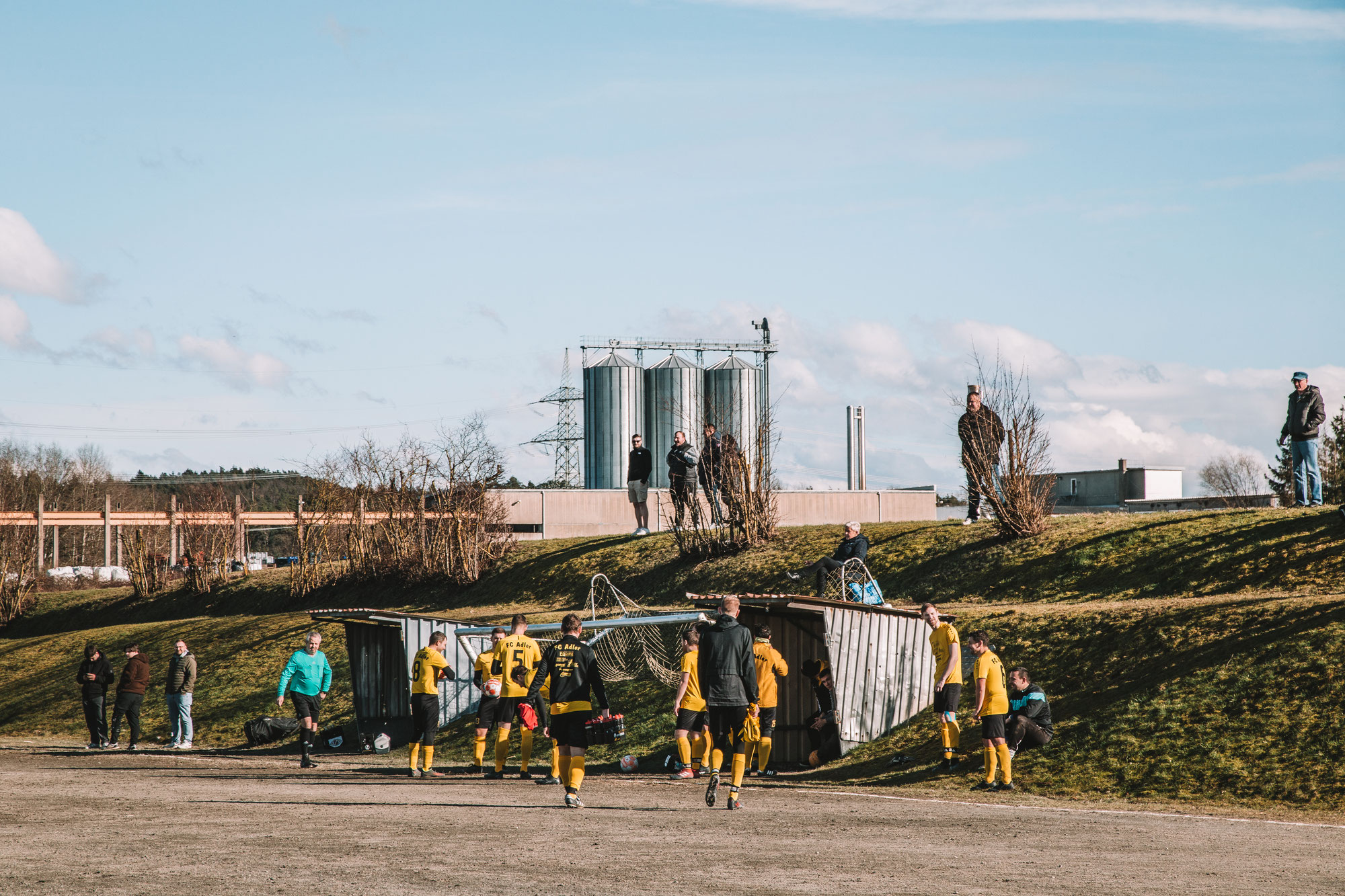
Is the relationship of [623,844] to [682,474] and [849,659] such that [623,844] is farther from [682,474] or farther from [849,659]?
[682,474]

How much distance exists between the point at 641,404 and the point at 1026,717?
45335 mm

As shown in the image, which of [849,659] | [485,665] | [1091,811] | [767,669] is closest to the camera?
[1091,811]

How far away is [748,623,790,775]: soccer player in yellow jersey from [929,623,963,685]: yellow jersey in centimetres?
171

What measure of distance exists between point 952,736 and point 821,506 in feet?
78.0

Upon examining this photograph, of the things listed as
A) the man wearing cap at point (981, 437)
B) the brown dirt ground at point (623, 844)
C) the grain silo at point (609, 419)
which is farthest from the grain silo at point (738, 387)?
the brown dirt ground at point (623, 844)

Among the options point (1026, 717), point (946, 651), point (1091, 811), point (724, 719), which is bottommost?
point (1091, 811)

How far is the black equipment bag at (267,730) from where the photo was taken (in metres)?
21.1

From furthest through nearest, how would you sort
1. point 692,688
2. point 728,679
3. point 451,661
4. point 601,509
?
point 601,509
point 451,661
point 692,688
point 728,679

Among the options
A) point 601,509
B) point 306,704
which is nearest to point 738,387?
point 601,509

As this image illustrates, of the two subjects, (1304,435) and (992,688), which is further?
(1304,435)

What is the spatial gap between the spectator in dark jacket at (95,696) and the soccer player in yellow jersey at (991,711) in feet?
49.5

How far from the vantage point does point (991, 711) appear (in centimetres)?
1319

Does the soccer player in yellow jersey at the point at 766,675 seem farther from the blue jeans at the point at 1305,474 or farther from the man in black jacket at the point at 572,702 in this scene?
the blue jeans at the point at 1305,474

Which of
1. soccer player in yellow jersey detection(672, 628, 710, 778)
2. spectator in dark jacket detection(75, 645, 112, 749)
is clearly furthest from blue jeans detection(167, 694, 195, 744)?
soccer player in yellow jersey detection(672, 628, 710, 778)
